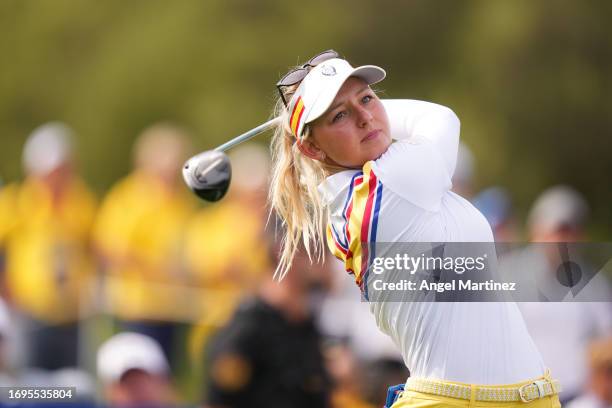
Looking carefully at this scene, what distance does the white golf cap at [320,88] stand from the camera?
433 cm

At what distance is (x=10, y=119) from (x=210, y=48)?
3.15m

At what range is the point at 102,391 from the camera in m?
8.13

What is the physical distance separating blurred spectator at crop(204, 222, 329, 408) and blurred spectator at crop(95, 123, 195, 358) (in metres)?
3.00

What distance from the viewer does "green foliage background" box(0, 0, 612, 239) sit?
56.3ft

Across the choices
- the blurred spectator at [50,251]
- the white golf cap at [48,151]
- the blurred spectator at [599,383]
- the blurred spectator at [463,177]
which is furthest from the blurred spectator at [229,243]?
the blurred spectator at [599,383]

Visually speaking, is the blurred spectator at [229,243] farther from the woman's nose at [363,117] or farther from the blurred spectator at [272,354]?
the woman's nose at [363,117]

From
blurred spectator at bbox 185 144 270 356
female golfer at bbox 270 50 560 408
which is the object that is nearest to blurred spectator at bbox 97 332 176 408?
blurred spectator at bbox 185 144 270 356

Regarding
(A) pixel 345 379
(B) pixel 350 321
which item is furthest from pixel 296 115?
(B) pixel 350 321

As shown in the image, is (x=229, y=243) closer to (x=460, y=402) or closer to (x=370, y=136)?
(x=370, y=136)

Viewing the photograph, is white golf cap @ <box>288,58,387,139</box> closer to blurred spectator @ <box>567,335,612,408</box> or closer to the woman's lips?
the woman's lips

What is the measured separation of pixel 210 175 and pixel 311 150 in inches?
16.8

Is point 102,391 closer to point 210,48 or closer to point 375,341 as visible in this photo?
point 375,341

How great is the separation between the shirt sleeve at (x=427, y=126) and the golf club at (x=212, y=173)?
16.9 inches

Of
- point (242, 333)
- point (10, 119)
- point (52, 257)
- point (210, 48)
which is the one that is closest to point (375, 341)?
point (242, 333)
